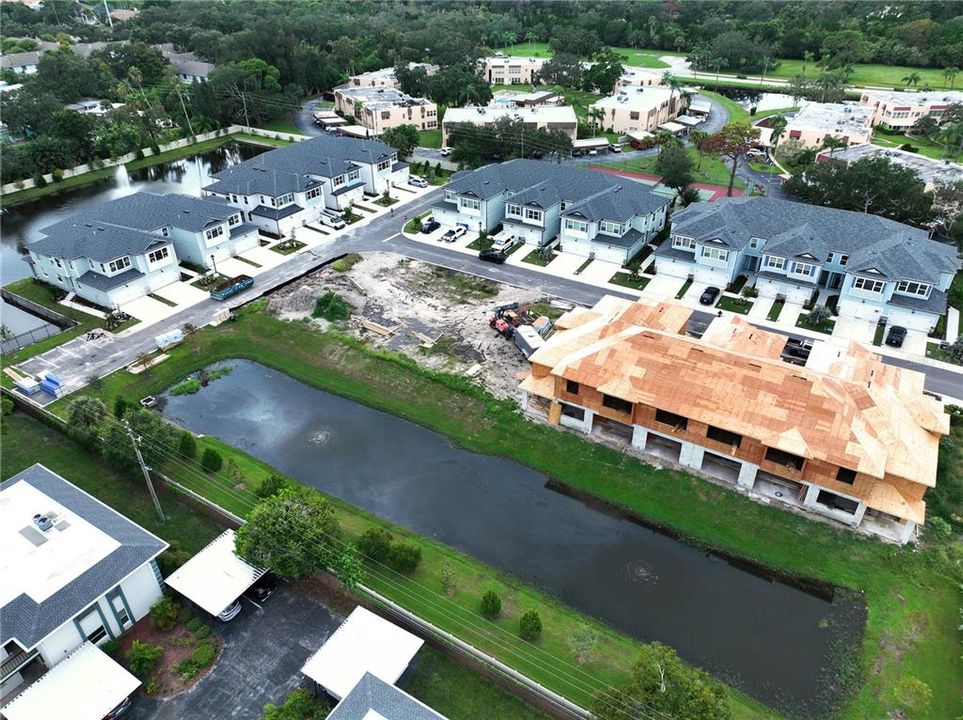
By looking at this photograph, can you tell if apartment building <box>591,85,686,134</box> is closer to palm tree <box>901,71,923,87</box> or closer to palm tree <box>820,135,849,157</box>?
palm tree <box>820,135,849,157</box>

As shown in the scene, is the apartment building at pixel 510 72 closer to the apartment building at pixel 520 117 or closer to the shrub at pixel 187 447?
the apartment building at pixel 520 117

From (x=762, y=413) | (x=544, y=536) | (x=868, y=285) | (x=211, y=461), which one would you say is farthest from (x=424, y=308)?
(x=868, y=285)

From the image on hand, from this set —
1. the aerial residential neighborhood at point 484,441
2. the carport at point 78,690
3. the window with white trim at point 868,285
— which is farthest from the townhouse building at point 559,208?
the carport at point 78,690

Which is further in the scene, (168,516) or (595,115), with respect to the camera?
(595,115)

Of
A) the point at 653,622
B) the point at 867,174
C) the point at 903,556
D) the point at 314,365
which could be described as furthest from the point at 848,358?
the point at 314,365

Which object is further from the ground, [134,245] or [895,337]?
[134,245]

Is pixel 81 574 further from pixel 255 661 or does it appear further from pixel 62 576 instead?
pixel 255 661
